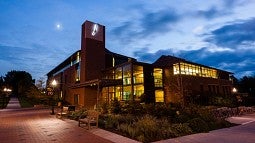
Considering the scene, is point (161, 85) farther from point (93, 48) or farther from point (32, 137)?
point (32, 137)

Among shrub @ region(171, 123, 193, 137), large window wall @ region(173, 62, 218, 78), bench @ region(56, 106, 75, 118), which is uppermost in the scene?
large window wall @ region(173, 62, 218, 78)

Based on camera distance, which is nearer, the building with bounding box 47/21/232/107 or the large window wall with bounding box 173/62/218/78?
the building with bounding box 47/21/232/107

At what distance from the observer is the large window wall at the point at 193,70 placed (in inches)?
1265

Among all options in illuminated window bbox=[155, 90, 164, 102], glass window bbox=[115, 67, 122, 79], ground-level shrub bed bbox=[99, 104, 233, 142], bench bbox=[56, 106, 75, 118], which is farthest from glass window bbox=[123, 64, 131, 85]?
ground-level shrub bed bbox=[99, 104, 233, 142]

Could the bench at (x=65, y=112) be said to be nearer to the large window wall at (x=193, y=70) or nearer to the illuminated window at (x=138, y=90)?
the illuminated window at (x=138, y=90)

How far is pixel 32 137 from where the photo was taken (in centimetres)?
995

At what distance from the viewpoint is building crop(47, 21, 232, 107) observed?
29.6m

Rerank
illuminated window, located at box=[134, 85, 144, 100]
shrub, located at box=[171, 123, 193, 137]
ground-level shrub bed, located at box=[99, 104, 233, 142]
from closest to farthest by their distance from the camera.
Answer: ground-level shrub bed, located at box=[99, 104, 233, 142], shrub, located at box=[171, 123, 193, 137], illuminated window, located at box=[134, 85, 144, 100]

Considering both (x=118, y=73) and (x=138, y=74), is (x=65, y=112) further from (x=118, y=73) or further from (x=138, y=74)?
(x=138, y=74)

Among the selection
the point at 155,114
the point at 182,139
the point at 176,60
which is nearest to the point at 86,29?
the point at 176,60

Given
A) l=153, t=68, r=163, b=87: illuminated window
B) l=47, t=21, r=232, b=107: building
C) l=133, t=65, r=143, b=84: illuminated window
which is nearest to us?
l=47, t=21, r=232, b=107: building

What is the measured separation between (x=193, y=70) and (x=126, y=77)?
40.6ft

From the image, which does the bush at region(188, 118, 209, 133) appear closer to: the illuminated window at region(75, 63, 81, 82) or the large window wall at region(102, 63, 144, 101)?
the large window wall at region(102, 63, 144, 101)

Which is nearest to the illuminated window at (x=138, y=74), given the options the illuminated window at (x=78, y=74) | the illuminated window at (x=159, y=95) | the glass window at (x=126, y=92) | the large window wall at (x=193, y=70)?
the glass window at (x=126, y=92)
